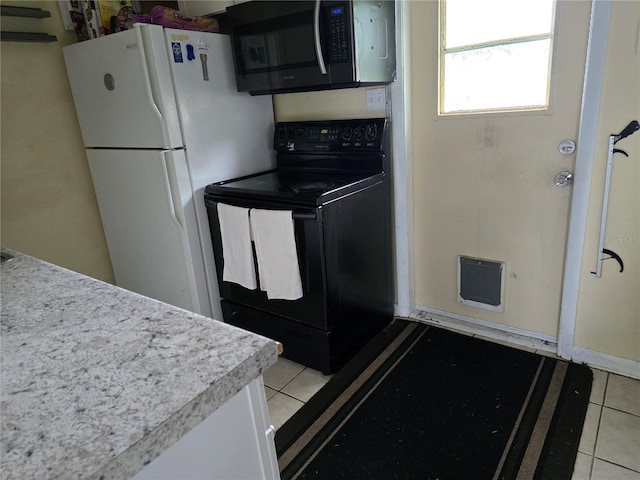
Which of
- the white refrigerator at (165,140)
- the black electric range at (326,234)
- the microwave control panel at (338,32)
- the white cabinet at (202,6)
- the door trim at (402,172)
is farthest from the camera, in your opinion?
the white cabinet at (202,6)

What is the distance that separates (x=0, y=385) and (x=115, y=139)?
1.89m

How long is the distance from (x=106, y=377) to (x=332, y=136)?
1.85 meters

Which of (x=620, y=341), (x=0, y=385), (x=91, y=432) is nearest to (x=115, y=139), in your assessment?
(x=0, y=385)

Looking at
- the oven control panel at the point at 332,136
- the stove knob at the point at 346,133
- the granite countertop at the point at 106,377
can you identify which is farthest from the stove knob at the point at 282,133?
the granite countertop at the point at 106,377

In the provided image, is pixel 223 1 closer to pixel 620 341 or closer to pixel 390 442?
pixel 390 442

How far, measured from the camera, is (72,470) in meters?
0.50

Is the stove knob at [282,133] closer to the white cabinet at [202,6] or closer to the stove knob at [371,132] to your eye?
the stove knob at [371,132]

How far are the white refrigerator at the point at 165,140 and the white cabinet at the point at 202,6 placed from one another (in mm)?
184

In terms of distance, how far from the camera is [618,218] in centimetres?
180

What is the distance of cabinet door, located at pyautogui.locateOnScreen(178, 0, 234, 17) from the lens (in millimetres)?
2221

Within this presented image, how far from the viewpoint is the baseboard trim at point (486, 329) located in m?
2.19

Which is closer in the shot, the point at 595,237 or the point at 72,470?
the point at 72,470

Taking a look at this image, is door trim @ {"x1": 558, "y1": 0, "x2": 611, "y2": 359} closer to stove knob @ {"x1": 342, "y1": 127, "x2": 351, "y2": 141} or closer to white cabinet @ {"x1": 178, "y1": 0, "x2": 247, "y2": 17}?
stove knob @ {"x1": 342, "y1": 127, "x2": 351, "y2": 141}

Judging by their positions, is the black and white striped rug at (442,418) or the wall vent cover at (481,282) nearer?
the black and white striped rug at (442,418)
